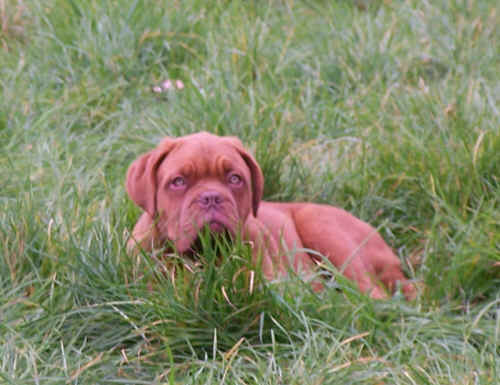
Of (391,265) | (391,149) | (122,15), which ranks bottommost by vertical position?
(391,265)

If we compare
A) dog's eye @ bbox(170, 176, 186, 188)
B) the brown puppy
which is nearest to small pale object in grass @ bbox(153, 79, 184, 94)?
the brown puppy

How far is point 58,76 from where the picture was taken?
21.2ft

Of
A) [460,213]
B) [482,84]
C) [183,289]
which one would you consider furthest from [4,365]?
[482,84]

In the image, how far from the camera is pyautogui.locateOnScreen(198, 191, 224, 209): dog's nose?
406 cm

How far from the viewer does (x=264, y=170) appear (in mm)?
5316

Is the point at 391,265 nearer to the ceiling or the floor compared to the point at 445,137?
nearer to the floor

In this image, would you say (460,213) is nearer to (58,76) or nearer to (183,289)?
(183,289)

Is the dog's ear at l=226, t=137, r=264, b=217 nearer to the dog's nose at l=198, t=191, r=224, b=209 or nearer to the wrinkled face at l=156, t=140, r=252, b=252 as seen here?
the wrinkled face at l=156, t=140, r=252, b=252

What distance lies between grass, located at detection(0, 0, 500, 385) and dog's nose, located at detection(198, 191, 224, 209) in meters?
0.20

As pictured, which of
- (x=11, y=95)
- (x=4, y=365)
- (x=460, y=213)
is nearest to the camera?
(x=4, y=365)

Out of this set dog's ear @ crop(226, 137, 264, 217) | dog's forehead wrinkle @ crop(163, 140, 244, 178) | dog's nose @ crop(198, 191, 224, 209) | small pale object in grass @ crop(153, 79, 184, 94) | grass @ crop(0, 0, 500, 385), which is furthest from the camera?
small pale object in grass @ crop(153, 79, 184, 94)

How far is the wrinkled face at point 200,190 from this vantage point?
13.4 feet

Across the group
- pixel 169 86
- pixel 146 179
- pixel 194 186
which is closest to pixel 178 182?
pixel 194 186

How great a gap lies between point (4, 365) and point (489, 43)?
474 cm
